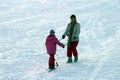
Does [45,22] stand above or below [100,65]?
above

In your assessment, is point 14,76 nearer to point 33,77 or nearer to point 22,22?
point 33,77

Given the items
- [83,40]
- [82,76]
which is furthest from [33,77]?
[83,40]

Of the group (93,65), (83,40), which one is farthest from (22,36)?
(93,65)

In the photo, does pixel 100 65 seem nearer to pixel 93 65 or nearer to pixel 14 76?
pixel 93 65

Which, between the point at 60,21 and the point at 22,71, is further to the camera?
the point at 60,21

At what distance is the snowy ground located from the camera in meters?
12.9

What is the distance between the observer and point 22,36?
65.0 ft

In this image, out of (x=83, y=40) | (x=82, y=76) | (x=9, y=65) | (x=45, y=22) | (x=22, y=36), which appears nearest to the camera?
(x=82, y=76)

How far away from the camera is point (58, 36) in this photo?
1966 cm

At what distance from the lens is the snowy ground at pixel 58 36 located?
1285cm

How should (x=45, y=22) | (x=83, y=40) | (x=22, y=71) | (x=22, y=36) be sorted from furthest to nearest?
(x=45, y=22) → (x=22, y=36) → (x=83, y=40) → (x=22, y=71)

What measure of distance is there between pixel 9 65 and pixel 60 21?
9461mm

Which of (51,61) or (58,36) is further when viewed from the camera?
(58,36)

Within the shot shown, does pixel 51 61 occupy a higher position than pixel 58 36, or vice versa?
pixel 58 36
